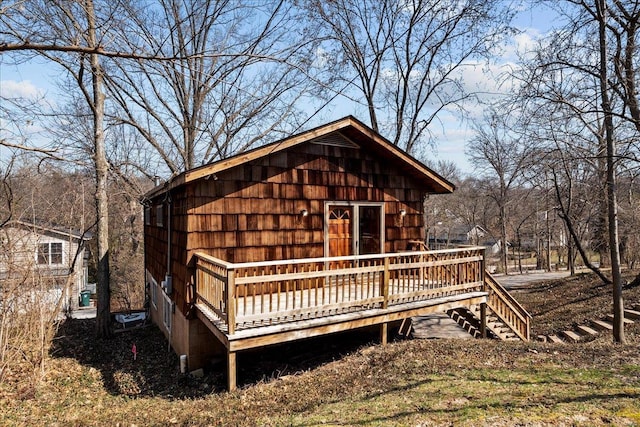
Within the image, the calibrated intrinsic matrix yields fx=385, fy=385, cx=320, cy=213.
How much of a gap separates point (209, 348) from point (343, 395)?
3.44 meters

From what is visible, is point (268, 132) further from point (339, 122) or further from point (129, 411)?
point (129, 411)

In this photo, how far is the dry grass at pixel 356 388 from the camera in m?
4.61

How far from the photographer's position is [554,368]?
241 inches

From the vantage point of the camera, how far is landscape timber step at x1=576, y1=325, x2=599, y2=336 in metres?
10.9

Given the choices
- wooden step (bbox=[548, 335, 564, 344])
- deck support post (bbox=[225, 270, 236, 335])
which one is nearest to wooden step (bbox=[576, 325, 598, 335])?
wooden step (bbox=[548, 335, 564, 344])

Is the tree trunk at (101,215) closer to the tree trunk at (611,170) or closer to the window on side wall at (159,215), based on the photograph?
the window on side wall at (159,215)

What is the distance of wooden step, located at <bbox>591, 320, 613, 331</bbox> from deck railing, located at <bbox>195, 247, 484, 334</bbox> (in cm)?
464

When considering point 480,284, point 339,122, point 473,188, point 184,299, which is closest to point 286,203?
point 339,122

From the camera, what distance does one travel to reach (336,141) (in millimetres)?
9617

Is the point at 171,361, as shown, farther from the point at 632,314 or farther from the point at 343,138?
the point at 632,314

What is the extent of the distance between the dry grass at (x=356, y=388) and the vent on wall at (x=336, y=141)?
4795 mm

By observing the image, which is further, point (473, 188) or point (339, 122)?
point (473, 188)

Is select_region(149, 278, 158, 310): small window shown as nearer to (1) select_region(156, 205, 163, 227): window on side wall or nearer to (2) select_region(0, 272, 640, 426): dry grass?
(1) select_region(156, 205, 163, 227): window on side wall

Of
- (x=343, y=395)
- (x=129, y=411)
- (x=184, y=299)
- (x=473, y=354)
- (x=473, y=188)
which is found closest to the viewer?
(x=343, y=395)
